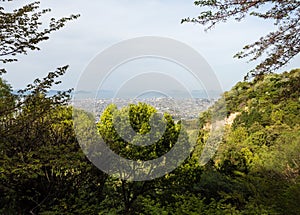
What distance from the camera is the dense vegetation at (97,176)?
3164 mm

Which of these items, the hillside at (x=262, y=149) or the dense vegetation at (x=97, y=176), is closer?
the dense vegetation at (x=97, y=176)

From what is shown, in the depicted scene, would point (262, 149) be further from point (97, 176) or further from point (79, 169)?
point (79, 169)

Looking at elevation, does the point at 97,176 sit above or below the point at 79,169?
below

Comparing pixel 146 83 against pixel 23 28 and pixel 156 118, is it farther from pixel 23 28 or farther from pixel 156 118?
pixel 23 28

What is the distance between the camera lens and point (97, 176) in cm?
541

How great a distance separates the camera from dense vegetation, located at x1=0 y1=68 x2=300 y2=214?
3.16m

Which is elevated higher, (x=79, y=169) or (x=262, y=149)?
(x=79, y=169)

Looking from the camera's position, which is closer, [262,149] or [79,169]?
[79,169]

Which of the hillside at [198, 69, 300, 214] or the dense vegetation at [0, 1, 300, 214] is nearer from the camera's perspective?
the dense vegetation at [0, 1, 300, 214]

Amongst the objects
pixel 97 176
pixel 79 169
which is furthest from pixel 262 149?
pixel 79 169

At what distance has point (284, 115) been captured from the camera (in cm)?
1611

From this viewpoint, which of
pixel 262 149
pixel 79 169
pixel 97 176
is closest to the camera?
pixel 79 169

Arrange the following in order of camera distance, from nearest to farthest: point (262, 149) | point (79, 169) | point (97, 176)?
point (79, 169) < point (97, 176) < point (262, 149)

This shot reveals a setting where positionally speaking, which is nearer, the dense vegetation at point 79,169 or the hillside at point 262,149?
the dense vegetation at point 79,169
